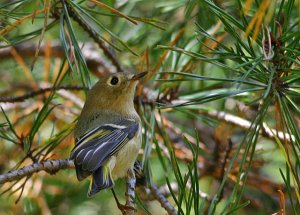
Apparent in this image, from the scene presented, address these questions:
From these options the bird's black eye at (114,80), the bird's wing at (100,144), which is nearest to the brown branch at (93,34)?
the bird's black eye at (114,80)

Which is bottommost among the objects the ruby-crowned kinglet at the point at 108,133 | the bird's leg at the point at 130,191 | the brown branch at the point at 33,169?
the ruby-crowned kinglet at the point at 108,133

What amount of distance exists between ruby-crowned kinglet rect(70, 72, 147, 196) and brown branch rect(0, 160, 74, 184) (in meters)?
0.08

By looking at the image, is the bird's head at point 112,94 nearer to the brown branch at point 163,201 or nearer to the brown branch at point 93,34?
the brown branch at point 93,34

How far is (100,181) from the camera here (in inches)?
50.4

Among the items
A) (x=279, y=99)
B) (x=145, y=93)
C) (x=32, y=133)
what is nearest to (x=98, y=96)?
(x=145, y=93)

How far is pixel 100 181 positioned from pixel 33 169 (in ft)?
0.66

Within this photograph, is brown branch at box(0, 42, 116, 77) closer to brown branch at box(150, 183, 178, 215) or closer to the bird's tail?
the bird's tail

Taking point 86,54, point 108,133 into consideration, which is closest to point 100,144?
point 108,133

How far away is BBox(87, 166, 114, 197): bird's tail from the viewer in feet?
4.04

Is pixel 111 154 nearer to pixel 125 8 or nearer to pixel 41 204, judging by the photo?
pixel 41 204

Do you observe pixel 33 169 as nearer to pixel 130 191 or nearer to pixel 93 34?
pixel 130 191

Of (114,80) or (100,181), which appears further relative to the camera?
(114,80)

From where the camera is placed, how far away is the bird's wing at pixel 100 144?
1.30 m

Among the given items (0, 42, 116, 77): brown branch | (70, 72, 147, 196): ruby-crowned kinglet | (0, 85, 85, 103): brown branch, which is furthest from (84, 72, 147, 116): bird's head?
(0, 85, 85, 103): brown branch
